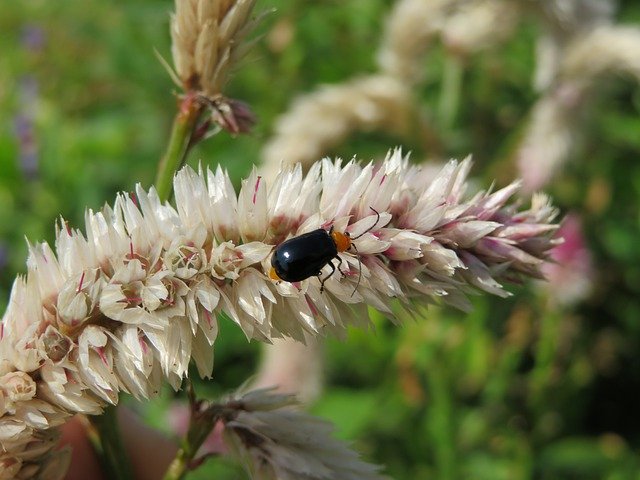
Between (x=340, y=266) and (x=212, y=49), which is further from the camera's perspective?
(x=212, y=49)

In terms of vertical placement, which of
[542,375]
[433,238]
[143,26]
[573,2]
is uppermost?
[143,26]

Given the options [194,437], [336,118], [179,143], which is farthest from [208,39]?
[336,118]

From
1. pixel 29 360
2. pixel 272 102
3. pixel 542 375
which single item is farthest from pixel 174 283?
pixel 272 102

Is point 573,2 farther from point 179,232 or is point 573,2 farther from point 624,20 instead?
point 179,232

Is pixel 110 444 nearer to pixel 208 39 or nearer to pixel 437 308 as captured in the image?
pixel 208 39

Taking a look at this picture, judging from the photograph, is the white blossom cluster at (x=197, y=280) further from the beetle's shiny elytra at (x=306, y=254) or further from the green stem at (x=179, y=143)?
the green stem at (x=179, y=143)

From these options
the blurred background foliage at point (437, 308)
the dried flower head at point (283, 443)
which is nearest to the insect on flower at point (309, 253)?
the dried flower head at point (283, 443)
